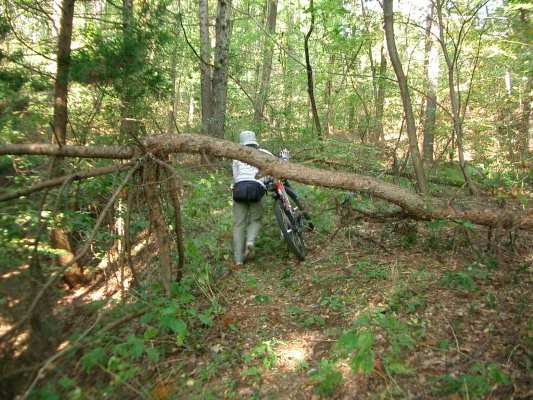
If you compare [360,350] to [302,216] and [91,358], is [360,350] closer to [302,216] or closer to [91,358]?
[91,358]

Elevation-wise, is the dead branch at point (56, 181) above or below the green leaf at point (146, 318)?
above

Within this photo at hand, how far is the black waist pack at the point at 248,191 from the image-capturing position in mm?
4973

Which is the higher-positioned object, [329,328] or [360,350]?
[360,350]

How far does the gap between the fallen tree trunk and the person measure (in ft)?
3.05

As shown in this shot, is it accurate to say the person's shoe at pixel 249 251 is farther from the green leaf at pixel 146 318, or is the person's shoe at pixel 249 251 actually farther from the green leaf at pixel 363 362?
the green leaf at pixel 363 362

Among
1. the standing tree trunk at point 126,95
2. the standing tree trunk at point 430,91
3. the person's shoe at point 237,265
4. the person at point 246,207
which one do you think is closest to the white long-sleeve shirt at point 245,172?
the person at point 246,207

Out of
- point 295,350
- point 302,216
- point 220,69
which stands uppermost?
point 220,69

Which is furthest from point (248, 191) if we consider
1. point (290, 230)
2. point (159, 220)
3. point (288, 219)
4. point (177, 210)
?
point (159, 220)

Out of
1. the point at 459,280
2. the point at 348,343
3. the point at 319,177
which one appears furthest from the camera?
the point at 319,177

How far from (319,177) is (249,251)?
5.67 feet

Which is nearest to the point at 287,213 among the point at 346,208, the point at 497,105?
the point at 346,208

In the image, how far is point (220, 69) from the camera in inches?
374

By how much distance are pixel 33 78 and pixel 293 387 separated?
521cm

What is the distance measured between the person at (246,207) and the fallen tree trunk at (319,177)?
93 cm
